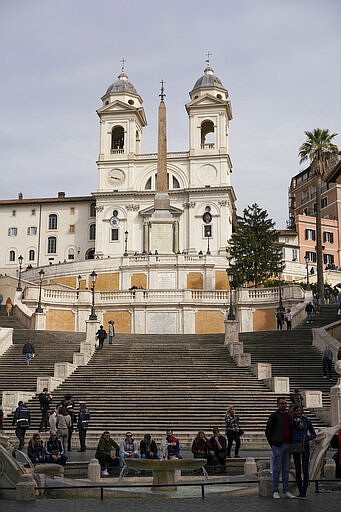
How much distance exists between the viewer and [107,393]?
26.8 m

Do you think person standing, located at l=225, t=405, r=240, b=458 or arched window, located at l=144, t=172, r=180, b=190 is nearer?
person standing, located at l=225, t=405, r=240, b=458

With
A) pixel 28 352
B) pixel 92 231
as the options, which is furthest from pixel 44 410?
pixel 92 231

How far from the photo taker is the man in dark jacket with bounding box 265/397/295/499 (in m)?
12.8

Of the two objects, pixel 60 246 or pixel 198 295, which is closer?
pixel 198 295

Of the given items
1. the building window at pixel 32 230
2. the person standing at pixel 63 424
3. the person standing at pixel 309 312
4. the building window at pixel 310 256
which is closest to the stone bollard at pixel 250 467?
the person standing at pixel 63 424

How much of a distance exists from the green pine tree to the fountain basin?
142ft

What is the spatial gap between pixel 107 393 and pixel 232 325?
9881 millimetres

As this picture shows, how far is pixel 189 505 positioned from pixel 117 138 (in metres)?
84.5

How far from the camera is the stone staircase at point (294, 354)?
28000mm

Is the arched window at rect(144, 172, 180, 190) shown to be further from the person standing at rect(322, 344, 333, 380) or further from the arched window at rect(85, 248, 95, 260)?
the person standing at rect(322, 344, 333, 380)

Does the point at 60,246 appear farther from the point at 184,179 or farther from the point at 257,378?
the point at 257,378

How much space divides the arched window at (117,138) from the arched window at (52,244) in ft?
42.9

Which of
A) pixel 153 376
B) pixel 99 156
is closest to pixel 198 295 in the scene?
pixel 153 376

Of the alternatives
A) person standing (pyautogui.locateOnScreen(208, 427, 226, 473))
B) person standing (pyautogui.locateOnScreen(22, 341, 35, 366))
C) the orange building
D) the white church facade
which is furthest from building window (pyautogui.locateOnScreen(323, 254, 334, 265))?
person standing (pyautogui.locateOnScreen(208, 427, 226, 473))
